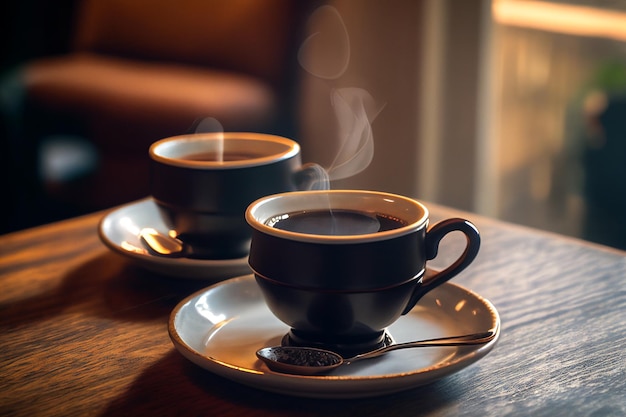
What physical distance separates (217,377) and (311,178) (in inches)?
11.6

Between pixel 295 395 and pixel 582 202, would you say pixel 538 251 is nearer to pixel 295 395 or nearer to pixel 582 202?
pixel 295 395

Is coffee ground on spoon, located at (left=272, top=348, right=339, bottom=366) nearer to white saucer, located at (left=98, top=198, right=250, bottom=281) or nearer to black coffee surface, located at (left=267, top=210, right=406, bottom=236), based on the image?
black coffee surface, located at (left=267, top=210, right=406, bottom=236)

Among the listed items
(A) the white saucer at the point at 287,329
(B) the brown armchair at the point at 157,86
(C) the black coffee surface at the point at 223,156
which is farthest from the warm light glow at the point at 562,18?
(A) the white saucer at the point at 287,329

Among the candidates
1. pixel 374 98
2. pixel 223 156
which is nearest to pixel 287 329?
pixel 223 156

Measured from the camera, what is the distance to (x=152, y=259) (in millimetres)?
781

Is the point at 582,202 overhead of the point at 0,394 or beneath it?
beneath

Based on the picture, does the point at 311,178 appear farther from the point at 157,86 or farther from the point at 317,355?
the point at 157,86

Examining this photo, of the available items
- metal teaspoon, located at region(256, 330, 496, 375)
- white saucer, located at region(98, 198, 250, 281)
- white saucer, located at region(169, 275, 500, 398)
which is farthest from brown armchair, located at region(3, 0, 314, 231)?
metal teaspoon, located at region(256, 330, 496, 375)

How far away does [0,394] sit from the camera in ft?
1.90

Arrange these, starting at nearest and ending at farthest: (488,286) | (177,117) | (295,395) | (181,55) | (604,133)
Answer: (295,395), (488,286), (604,133), (177,117), (181,55)

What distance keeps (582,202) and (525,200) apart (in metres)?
0.20

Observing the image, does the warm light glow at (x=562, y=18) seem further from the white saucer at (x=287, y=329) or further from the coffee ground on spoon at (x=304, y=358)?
the coffee ground on spoon at (x=304, y=358)

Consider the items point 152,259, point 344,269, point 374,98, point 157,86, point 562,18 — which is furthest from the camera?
point 374,98

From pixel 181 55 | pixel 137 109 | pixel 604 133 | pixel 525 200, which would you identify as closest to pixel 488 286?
pixel 604 133
